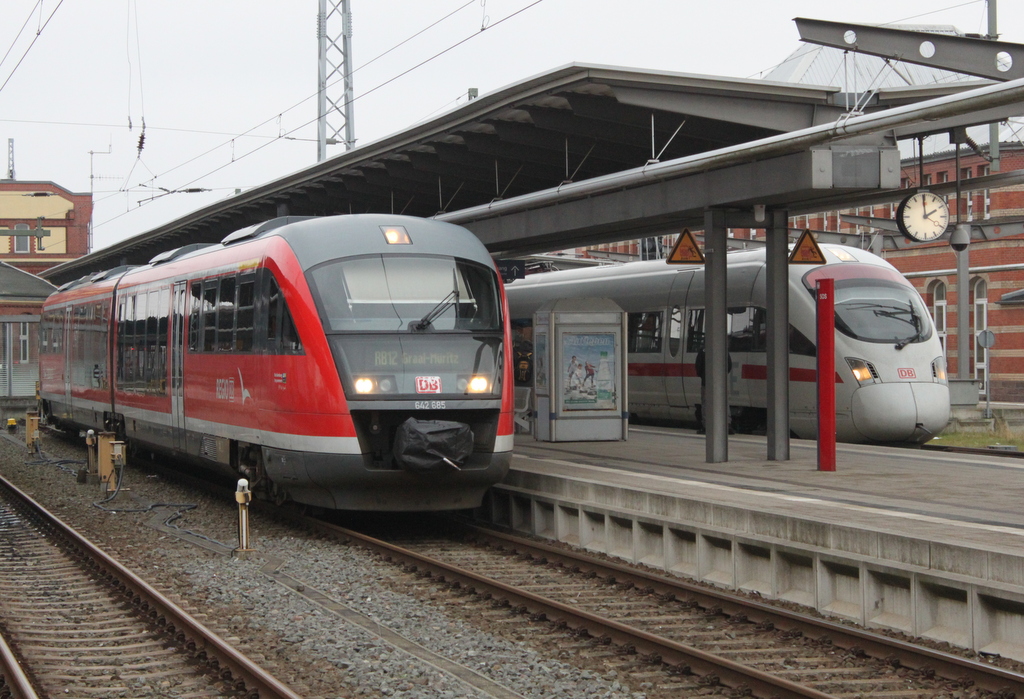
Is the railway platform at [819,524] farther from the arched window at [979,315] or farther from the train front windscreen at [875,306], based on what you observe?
the arched window at [979,315]

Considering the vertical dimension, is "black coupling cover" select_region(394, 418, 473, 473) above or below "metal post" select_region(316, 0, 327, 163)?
below

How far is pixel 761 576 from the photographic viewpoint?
394 inches

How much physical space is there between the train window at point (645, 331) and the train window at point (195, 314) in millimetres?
9715

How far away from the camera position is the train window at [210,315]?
1477 cm

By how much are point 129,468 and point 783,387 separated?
11509 millimetres

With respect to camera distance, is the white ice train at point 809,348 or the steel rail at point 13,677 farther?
the white ice train at point 809,348

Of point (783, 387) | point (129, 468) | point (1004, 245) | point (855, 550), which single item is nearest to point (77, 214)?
point (1004, 245)


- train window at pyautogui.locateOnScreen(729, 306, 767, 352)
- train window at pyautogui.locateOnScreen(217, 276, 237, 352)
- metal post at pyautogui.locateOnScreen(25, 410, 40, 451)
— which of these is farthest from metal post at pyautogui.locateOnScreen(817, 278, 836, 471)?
metal post at pyautogui.locateOnScreen(25, 410, 40, 451)

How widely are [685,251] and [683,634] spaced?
23.9ft

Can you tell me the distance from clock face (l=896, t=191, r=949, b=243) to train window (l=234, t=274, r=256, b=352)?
266 inches

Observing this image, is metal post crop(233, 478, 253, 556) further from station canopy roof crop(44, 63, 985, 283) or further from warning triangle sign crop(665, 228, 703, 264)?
warning triangle sign crop(665, 228, 703, 264)

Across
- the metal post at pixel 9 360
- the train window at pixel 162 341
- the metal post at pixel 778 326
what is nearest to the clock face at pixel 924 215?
the metal post at pixel 778 326

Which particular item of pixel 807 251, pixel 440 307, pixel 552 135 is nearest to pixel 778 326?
pixel 807 251

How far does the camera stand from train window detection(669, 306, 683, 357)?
22359 millimetres
